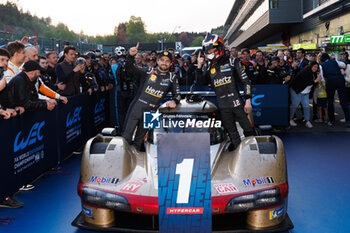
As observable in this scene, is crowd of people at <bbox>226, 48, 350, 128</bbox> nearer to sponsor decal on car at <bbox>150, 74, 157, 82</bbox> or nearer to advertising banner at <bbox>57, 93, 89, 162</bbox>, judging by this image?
advertising banner at <bbox>57, 93, 89, 162</bbox>

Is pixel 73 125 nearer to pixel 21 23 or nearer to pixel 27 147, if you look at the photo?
pixel 27 147

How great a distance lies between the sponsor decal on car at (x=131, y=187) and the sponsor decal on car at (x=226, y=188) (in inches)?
29.9

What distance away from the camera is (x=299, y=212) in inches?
173

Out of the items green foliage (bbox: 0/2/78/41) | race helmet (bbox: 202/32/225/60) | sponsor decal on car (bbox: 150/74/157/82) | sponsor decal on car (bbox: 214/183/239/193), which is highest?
green foliage (bbox: 0/2/78/41)

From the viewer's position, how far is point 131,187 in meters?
3.44

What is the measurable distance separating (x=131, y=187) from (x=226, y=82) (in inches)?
102

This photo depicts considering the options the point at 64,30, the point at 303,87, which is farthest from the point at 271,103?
the point at 64,30

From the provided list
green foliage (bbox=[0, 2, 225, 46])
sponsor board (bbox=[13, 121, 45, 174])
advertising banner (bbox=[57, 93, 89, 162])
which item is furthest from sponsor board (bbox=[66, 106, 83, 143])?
green foliage (bbox=[0, 2, 225, 46])

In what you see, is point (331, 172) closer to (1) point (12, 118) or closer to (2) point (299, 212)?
(2) point (299, 212)

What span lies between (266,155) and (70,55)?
17.7 feet

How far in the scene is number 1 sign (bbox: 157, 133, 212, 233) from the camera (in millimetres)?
2580

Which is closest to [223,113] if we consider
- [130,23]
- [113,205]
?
[113,205]

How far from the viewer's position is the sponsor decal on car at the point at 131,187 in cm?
339

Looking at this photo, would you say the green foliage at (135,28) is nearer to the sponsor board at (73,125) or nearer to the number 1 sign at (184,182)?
the sponsor board at (73,125)
